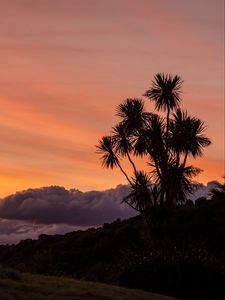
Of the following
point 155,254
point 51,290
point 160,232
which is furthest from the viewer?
point 160,232

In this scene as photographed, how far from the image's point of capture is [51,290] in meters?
17.0

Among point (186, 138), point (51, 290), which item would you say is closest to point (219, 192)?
point (186, 138)

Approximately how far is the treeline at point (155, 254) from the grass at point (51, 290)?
4.59 m

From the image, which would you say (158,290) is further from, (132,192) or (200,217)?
(200,217)

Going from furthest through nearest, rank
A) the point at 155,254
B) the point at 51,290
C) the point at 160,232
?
the point at 160,232
the point at 155,254
the point at 51,290

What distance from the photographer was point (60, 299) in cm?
1545

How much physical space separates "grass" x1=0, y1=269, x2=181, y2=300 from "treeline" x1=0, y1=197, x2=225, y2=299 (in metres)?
4.59

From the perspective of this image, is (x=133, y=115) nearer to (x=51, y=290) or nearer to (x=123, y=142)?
(x=123, y=142)

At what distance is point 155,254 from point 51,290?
30.7ft

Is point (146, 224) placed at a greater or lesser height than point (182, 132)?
lesser

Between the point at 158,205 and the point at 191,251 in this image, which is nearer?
the point at 191,251

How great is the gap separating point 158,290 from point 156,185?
14102 millimetres

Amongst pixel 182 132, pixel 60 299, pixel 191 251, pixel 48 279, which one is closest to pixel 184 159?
pixel 182 132

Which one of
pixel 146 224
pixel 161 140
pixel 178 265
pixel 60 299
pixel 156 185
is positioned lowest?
pixel 60 299
